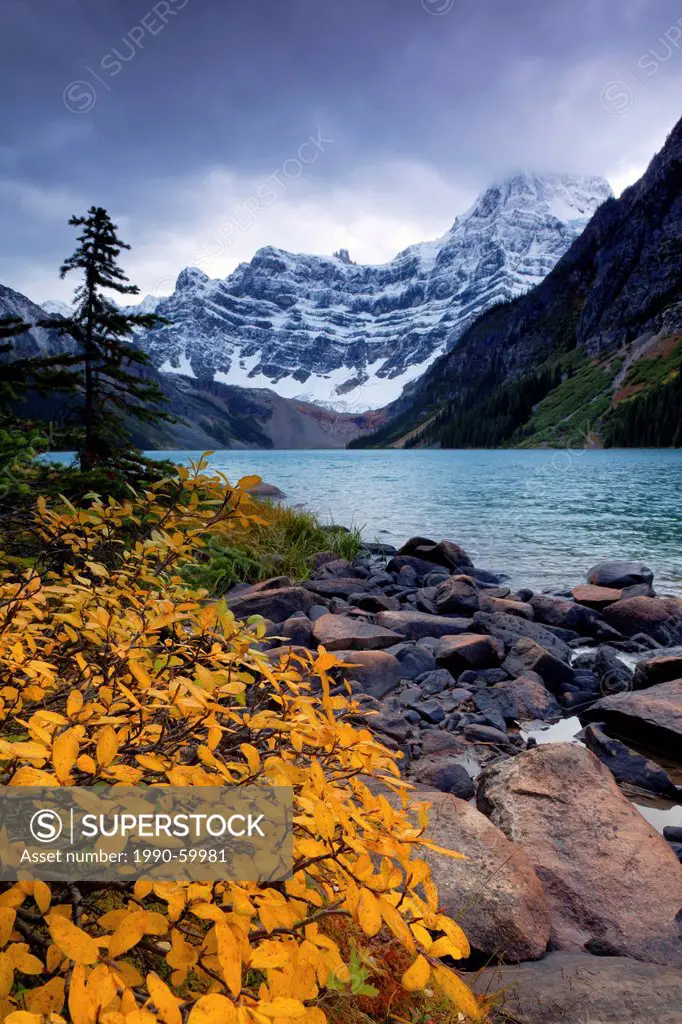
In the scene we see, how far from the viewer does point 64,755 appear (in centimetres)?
128

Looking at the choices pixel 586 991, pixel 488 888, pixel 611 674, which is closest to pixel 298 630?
pixel 611 674

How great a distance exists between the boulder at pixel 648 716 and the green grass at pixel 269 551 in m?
5.82

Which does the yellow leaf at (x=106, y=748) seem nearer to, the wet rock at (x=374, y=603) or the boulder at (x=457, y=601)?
the wet rock at (x=374, y=603)

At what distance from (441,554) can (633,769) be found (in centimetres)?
981

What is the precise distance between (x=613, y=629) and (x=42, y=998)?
10406 millimetres

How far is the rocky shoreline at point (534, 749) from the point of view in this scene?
2922 mm

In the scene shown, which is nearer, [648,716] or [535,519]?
[648,716]

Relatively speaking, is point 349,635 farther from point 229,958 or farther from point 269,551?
point 229,958

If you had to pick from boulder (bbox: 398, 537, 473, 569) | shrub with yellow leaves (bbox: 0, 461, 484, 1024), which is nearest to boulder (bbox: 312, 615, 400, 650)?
shrub with yellow leaves (bbox: 0, 461, 484, 1024)

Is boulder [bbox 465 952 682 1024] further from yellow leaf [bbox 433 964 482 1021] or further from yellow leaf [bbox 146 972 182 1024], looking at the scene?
yellow leaf [bbox 146 972 182 1024]

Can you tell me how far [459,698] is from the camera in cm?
687

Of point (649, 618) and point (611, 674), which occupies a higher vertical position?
point (649, 618)

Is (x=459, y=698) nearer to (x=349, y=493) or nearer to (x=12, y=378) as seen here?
(x=12, y=378)

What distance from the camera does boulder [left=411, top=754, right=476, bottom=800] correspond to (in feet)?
15.5
